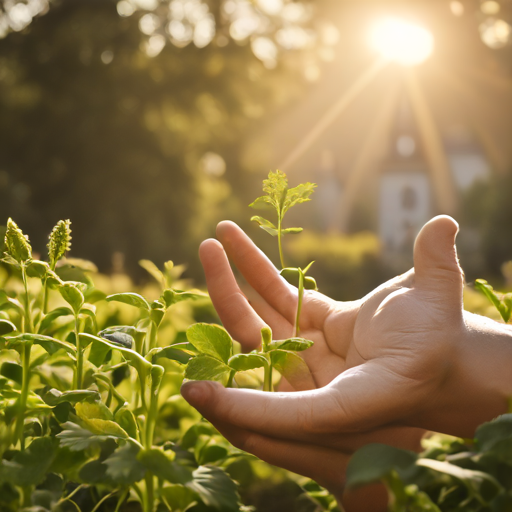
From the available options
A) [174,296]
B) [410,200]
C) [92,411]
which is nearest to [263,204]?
[174,296]

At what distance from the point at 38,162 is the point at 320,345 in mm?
13527

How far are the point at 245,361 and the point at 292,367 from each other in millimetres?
158

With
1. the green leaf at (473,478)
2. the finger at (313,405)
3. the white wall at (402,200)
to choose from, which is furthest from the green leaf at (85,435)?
the white wall at (402,200)

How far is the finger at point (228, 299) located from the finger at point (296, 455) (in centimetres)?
30

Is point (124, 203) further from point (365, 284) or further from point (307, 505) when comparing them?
point (307, 505)

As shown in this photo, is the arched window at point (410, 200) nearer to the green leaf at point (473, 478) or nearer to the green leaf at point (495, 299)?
the green leaf at point (495, 299)

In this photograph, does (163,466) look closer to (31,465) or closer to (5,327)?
(31,465)

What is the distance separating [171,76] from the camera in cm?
1402

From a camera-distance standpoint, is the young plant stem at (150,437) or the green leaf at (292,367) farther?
the green leaf at (292,367)

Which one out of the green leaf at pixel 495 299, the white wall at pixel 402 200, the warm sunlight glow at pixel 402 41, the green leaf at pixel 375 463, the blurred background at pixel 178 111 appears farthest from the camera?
the white wall at pixel 402 200

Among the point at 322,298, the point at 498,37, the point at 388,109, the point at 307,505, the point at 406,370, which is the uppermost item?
the point at 388,109

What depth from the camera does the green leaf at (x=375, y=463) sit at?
509 millimetres

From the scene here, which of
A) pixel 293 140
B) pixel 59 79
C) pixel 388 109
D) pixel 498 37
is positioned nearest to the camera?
pixel 59 79

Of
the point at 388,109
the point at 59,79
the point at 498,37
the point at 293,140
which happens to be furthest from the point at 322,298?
the point at 388,109
